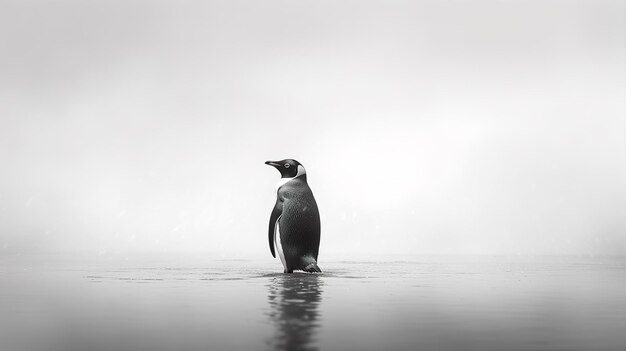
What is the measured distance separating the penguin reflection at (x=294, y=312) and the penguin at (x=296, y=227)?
328 cm

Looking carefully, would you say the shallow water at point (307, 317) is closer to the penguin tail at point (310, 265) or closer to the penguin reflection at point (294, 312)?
the penguin reflection at point (294, 312)

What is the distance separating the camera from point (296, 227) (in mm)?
16828

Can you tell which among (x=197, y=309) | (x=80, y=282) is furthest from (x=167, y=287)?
(x=197, y=309)

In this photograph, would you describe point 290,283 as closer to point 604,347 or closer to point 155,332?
point 155,332

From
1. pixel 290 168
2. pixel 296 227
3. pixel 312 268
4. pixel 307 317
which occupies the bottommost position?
pixel 307 317

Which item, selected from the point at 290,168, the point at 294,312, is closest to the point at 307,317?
the point at 294,312

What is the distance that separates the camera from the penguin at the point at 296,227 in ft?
55.2

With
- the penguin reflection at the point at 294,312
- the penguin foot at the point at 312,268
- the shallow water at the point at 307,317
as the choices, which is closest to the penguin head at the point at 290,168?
the penguin foot at the point at 312,268

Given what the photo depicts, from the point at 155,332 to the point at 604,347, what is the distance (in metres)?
3.67

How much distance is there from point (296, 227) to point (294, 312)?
841 cm

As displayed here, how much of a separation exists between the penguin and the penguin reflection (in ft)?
10.7

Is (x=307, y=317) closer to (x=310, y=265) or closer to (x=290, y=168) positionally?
(x=310, y=265)

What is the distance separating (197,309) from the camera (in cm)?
922

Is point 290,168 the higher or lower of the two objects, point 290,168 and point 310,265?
the higher
